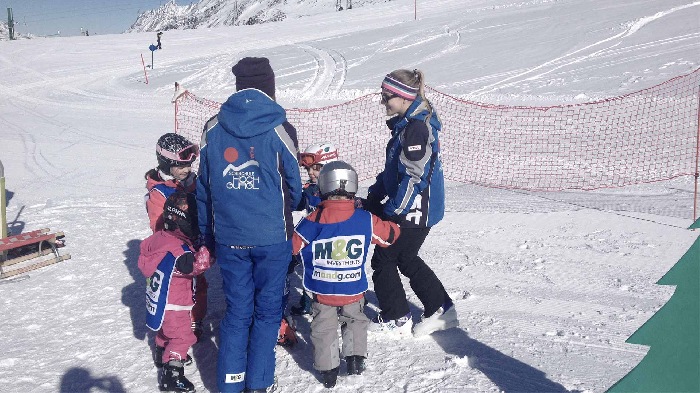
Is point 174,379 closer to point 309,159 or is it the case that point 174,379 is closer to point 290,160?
point 290,160

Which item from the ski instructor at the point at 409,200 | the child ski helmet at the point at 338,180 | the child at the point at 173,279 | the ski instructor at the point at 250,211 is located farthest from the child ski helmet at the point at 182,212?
the ski instructor at the point at 409,200

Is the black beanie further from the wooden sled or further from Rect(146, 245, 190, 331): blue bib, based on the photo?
the wooden sled

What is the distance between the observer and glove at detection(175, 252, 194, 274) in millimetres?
3891

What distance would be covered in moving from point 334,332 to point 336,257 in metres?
0.49

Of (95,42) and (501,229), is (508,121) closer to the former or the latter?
(501,229)

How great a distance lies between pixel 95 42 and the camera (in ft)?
97.2

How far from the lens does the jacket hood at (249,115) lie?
3.45 m

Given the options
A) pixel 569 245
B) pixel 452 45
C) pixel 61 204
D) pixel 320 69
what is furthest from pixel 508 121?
pixel 452 45

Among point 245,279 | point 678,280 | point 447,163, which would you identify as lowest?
point 447,163

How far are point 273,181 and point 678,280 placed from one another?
2.11 metres

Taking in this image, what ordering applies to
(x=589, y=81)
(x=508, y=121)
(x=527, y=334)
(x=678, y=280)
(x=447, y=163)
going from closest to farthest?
(x=678, y=280)
(x=527, y=334)
(x=447, y=163)
(x=508, y=121)
(x=589, y=81)

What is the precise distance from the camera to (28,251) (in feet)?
21.0

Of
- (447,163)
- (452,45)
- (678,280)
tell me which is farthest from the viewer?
(452,45)

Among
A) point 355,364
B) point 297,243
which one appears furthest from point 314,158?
point 355,364
